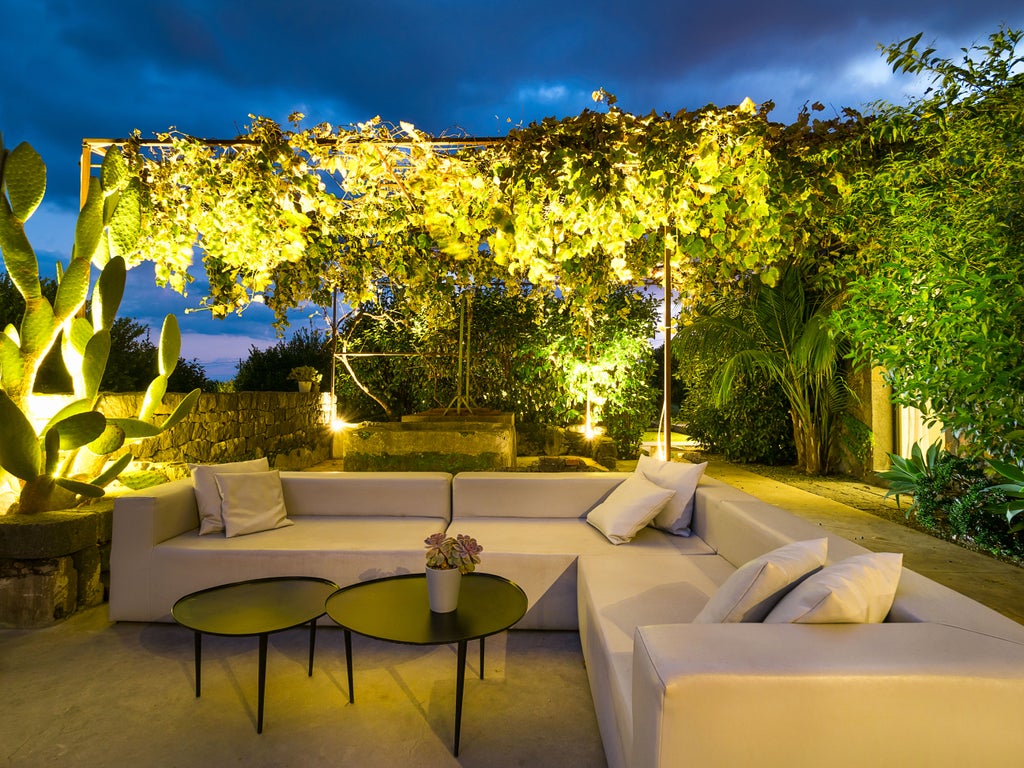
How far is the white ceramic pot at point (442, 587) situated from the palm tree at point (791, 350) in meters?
5.27

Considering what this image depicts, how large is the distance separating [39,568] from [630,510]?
2975mm

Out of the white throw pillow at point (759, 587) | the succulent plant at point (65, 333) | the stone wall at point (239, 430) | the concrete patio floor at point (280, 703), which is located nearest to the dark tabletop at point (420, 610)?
the concrete patio floor at point (280, 703)

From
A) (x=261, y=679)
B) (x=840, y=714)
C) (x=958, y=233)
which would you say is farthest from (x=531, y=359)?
(x=840, y=714)

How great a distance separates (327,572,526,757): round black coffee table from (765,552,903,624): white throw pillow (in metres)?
0.91

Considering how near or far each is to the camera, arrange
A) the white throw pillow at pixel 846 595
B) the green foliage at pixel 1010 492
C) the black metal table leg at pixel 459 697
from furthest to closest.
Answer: the green foliage at pixel 1010 492, the black metal table leg at pixel 459 697, the white throw pillow at pixel 846 595

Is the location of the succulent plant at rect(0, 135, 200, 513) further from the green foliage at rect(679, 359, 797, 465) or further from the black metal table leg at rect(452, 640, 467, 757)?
the green foliage at rect(679, 359, 797, 465)

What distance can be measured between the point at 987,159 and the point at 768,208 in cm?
159

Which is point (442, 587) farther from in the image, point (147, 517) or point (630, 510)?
point (147, 517)

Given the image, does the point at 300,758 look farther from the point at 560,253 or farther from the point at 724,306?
the point at 724,306

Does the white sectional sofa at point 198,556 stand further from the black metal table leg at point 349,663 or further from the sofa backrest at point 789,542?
the sofa backrest at point 789,542

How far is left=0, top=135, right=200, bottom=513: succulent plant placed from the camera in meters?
2.83

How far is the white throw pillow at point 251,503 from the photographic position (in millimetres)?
2926

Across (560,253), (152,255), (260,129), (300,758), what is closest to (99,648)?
(300,758)

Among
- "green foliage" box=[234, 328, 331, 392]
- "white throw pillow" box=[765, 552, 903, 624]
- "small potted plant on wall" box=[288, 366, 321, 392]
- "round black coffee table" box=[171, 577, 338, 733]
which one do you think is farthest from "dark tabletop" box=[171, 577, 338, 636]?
"green foliage" box=[234, 328, 331, 392]
